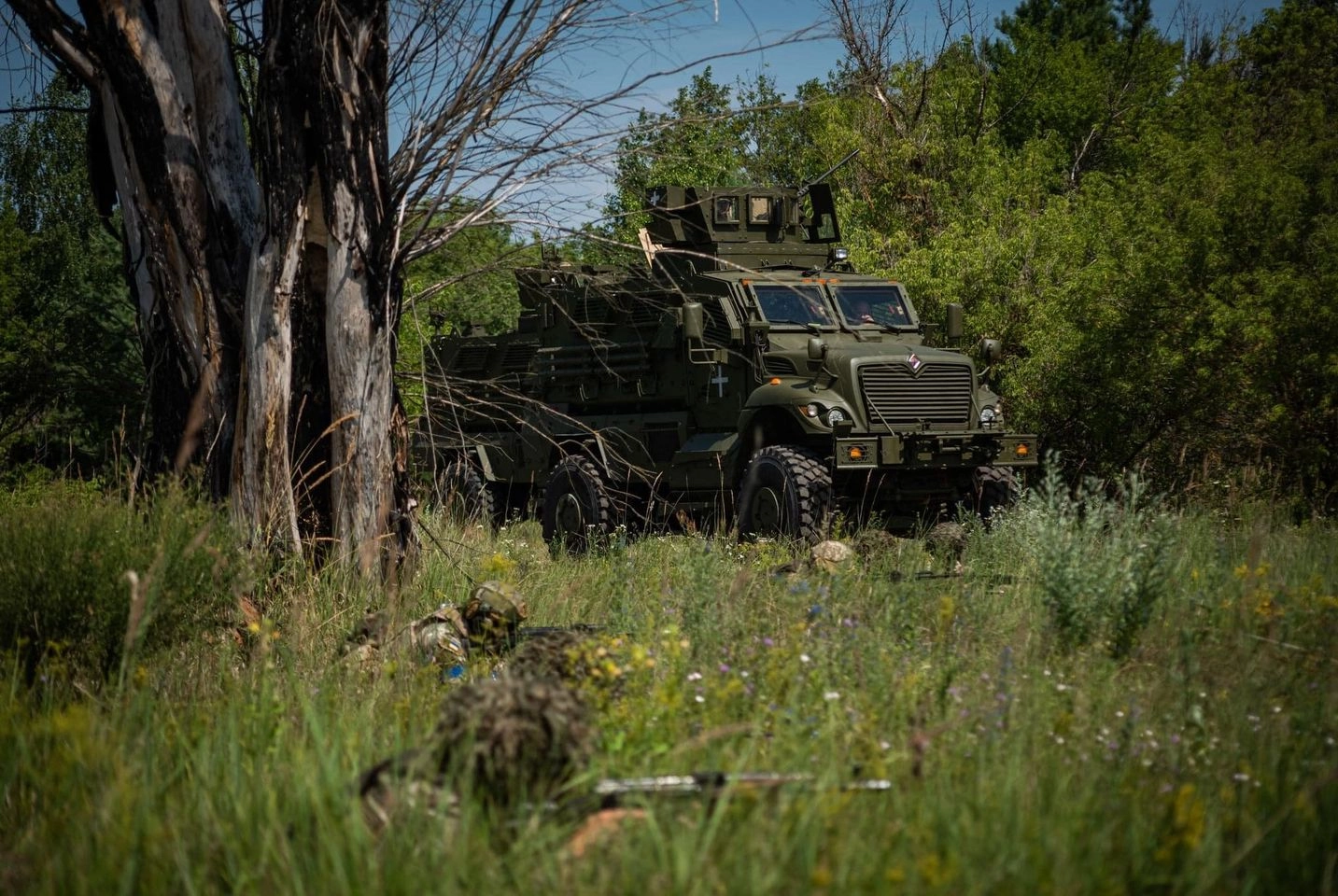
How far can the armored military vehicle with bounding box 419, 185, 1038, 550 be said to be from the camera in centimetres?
985

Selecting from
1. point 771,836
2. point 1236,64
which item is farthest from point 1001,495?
point 1236,64

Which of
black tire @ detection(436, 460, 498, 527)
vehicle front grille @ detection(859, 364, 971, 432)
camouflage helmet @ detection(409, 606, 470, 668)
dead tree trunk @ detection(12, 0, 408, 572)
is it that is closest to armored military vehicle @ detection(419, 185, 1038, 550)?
vehicle front grille @ detection(859, 364, 971, 432)

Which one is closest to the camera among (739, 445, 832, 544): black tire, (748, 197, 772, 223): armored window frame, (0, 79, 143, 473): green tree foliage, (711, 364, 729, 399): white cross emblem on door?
(739, 445, 832, 544): black tire

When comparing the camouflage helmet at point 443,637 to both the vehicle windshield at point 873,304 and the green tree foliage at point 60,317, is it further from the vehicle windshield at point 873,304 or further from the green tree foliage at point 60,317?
the green tree foliage at point 60,317

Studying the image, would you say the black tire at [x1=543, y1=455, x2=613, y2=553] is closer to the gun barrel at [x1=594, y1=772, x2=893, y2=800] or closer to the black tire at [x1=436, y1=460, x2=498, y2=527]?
the black tire at [x1=436, y1=460, x2=498, y2=527]

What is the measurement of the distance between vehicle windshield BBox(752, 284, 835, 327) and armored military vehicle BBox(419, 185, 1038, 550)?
0.01 m

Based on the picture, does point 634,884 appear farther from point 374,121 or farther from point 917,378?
point 917,378

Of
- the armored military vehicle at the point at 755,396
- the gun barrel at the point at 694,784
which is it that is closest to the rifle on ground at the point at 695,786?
the gun barrel at the point at 694,784

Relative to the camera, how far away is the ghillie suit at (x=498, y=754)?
3.14 metres

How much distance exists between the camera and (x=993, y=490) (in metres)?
10.3

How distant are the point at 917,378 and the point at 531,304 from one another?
4.46 metres

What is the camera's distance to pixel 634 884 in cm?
272

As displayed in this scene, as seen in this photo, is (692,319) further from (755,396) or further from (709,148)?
(709,148)

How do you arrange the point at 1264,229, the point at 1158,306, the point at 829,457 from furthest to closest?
the point at 1158,306 < the point at 1264,229 < the point at 829,457
